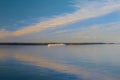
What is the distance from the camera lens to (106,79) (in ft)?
35.3

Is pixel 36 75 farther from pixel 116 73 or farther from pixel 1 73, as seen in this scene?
pixel 116 73

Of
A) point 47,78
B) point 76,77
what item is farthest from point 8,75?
point 76,77

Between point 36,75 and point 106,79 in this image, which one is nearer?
point 106,79

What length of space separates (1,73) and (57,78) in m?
2.73

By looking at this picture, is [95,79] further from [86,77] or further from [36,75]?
[36,75]

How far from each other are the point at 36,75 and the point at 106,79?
10.2 feet

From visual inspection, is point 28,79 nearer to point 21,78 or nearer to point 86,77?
point 21,78

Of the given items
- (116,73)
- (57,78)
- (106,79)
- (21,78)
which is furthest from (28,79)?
(116,73)

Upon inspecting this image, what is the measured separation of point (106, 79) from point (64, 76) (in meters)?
1.87

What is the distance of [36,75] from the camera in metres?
11.6

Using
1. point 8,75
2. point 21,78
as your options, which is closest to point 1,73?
point 8,75

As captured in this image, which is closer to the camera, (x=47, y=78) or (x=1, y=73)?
(x=47, y=78)

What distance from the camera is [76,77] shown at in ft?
36.8

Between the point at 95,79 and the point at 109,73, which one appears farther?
the point at 109,73
